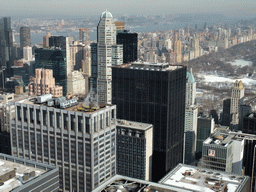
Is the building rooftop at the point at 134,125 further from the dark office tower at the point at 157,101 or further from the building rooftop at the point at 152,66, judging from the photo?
the building rooftop at the point at 152,66

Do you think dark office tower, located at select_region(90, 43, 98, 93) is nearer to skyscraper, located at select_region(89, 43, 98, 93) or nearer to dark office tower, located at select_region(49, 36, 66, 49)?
skyscraper, located at select_region(89, 43, 98, 93)

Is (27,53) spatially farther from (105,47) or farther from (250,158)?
(250,158)

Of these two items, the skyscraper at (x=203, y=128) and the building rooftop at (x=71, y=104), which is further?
the skyscraper at (x=203, y=128)

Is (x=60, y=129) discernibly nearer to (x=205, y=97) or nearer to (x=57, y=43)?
(x=205, y=97)

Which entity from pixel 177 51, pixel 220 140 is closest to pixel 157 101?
pixel 220 140

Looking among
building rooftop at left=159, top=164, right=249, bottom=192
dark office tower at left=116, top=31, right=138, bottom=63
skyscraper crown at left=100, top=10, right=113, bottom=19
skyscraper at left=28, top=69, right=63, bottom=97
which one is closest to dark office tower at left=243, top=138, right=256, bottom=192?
building rooftop at left=159, top=164, right=249, bottom=192

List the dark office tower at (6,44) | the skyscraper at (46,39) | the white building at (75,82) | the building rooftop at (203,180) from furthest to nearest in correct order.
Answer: the skyscraper at (46,39) < the dark office tower at (6,44) < the white building at (75,82) < the building rooftop at (203,180)

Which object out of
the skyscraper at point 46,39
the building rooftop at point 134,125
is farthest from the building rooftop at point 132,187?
the skyscraper at point 46,39
